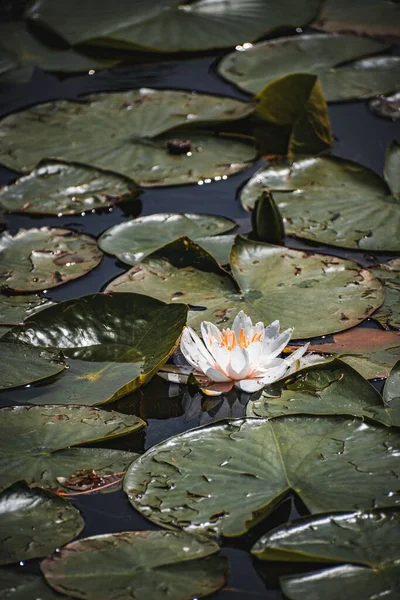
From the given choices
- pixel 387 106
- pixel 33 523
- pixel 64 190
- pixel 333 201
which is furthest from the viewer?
pixel 387 106

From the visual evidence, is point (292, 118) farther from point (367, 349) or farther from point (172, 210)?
point (367, 349)

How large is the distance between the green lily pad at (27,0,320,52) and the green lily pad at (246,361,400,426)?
8.08ft

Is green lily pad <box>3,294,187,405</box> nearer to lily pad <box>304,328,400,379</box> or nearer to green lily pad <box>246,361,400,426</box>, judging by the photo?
green lily pad <box>246,361,400,426</box>

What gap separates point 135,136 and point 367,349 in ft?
5.18

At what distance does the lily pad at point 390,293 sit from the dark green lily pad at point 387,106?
3.58 ft

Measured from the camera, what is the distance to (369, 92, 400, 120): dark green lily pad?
337cm

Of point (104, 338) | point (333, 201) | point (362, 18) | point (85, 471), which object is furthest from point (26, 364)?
point (362, 18)

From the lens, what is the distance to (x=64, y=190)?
9.73 feet

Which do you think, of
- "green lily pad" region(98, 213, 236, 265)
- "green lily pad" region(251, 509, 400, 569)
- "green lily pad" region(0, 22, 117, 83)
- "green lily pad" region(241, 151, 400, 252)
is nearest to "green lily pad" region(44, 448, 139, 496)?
"green lily pad" region(251, 509, 400, 569)

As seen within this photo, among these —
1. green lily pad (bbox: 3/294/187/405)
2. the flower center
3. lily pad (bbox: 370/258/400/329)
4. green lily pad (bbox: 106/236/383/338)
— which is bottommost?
lily pad (bbox: 370/258/400/329)

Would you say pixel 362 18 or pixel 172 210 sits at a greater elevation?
pixel 362 18

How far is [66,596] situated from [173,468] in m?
0.38

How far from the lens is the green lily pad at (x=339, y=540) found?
4.76ft

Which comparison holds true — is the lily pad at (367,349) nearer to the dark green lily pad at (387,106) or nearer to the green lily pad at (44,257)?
the green lily pad at (44,257)
